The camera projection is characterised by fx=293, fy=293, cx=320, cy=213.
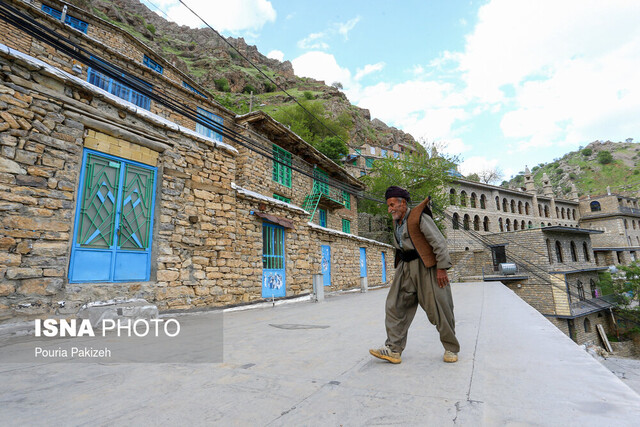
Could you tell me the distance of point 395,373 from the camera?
2314 mm

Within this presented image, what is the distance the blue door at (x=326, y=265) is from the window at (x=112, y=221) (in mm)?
7832

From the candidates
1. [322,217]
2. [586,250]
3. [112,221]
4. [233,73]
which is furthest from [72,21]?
[586,250]

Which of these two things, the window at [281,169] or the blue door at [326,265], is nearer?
the blue door at [326,265]

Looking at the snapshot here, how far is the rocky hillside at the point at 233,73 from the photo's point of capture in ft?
143

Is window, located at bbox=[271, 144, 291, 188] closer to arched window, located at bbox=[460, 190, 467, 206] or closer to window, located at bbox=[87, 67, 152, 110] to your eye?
window, located at bbox=[87, 67, 152, 110]

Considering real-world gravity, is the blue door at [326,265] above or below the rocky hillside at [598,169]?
below

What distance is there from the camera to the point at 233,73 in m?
50.2

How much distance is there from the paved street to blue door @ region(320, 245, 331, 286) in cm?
960

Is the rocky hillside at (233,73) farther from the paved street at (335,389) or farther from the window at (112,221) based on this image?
the paved street at (335,389)

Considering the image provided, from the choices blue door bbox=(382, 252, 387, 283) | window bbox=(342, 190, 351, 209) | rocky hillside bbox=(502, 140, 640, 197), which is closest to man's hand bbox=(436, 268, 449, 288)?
blue door bbox=(382, 252, 387, 283)

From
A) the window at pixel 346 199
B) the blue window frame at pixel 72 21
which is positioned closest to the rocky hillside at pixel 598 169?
the window at pixel 346 199

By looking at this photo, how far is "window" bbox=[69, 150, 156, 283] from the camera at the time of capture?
202 inches

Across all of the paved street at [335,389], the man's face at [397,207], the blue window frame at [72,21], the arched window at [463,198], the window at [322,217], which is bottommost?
the paved street at [335,389]

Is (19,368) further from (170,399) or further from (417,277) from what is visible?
(417,277)
